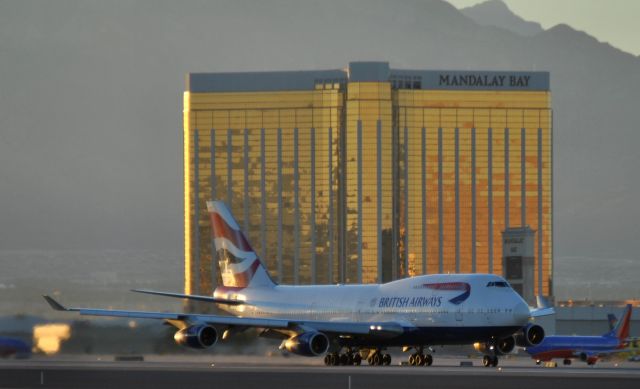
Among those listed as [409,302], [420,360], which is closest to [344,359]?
[420,360]

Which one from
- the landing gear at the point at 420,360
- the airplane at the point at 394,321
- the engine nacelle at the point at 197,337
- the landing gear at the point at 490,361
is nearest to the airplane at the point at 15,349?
the airplane at the point at 394,321

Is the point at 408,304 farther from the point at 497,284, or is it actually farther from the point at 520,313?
the point at 520,313

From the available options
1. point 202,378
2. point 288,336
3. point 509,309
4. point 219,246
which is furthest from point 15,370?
point 219,246

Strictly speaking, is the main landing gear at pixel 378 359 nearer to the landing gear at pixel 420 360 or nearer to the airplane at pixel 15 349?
the landing gear at pixel 420 360

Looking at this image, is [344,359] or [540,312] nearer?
[344,359]

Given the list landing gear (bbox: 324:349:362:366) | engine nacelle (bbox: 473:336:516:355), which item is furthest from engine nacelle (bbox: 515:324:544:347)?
landing gear (bbox: 324:349:362:366)

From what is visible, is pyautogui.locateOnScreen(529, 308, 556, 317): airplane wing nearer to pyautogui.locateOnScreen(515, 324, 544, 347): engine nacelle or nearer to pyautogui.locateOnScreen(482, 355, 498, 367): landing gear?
pyautogui.locateOnScreen(515, 324, 544, 347): engine nacelle

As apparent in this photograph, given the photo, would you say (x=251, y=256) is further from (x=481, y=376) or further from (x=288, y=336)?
(x=481, y=376)
